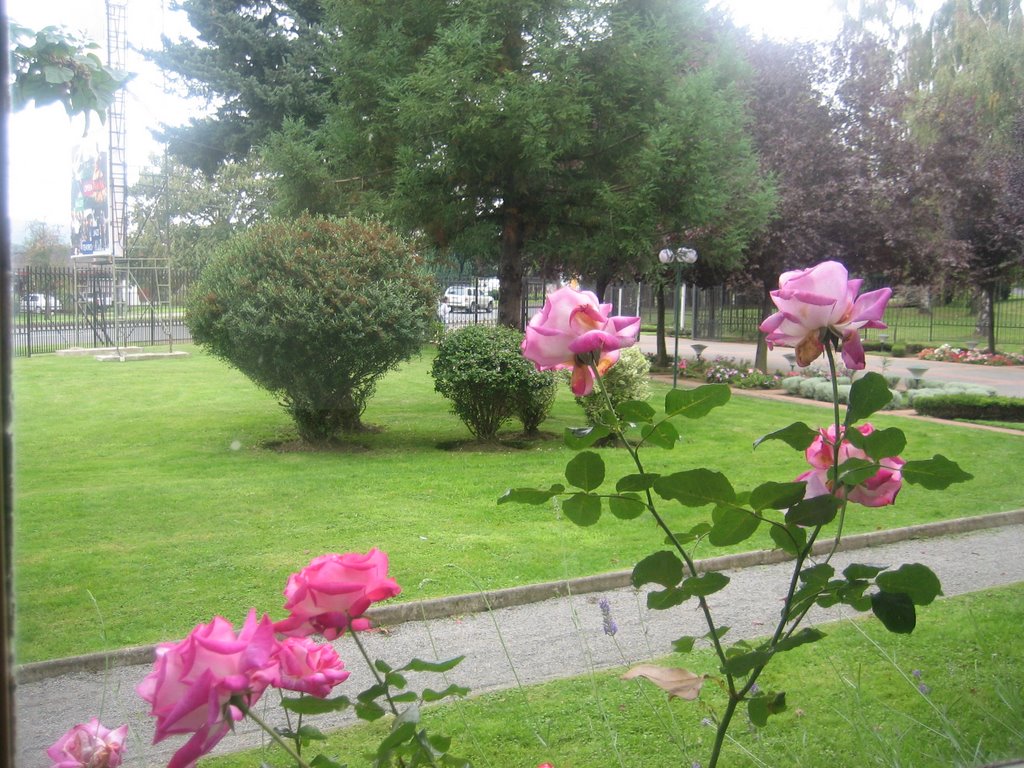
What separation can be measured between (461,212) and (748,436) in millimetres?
1102

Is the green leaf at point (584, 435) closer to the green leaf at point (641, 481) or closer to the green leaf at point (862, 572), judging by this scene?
the green leaf at point (641, 481)

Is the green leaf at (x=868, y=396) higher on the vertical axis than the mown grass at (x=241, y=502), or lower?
higher

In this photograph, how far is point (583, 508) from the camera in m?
0.89

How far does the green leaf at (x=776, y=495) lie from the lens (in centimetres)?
85

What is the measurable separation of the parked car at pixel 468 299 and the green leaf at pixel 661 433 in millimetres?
1159

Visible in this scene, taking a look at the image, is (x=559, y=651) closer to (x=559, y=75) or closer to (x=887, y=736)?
(x=887, y=736)

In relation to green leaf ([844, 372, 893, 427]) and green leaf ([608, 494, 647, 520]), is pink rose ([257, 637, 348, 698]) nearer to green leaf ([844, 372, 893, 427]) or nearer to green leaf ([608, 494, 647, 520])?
green leaf ([608, 494, 647, 520])

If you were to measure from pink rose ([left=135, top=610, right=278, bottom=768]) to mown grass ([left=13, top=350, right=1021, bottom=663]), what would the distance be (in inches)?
14.5

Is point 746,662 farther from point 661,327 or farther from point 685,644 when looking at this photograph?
point 661,327

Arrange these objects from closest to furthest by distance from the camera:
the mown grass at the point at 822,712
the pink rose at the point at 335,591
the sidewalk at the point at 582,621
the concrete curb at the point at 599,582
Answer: the pink rose at the point at 335,591, the sidewalk at the point at 582,621, the mown grass at the point at 822,712, the concrete curb at the point at 599,582

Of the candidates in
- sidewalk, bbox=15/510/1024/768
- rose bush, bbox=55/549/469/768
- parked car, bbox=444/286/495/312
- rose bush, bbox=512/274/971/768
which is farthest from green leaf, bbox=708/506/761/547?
parked car, bbox=444/286/495/312

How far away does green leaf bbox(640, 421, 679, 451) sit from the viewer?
87cm

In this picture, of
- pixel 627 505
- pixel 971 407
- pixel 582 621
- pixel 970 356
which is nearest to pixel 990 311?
pixel 970 356

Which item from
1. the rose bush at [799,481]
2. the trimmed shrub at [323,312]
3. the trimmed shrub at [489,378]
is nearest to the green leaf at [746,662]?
the rose bush at [799,481]
